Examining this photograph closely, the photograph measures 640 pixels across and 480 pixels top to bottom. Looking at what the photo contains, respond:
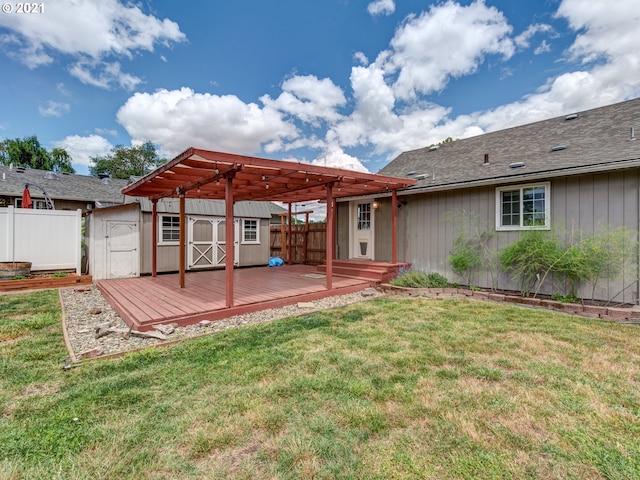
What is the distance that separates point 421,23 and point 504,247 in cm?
711

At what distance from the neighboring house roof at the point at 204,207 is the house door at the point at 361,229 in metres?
4.20

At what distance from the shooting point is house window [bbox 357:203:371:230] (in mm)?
9567

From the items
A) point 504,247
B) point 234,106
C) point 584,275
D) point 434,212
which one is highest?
point 234,106

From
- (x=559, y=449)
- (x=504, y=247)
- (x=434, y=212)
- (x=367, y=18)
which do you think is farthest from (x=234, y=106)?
(x=559, y=449)

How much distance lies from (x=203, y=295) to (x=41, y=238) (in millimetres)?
5890

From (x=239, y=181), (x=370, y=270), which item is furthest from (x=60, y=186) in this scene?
(x=370, y=270)

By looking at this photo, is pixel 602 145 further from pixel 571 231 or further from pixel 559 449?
pixel 559 449

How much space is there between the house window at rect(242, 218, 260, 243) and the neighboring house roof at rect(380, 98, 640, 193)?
20.0 ft

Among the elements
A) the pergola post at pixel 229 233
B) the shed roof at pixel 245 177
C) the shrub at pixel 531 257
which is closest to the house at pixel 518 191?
the shrub at pixel 531 257

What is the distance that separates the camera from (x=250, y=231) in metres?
12.0

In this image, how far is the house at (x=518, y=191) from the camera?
5.34 m

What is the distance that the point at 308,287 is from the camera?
23.0 feet

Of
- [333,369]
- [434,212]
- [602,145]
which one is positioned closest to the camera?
[333,369]

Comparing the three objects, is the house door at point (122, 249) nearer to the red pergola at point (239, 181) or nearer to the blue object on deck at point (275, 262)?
the red pergola at point (239, 181)
